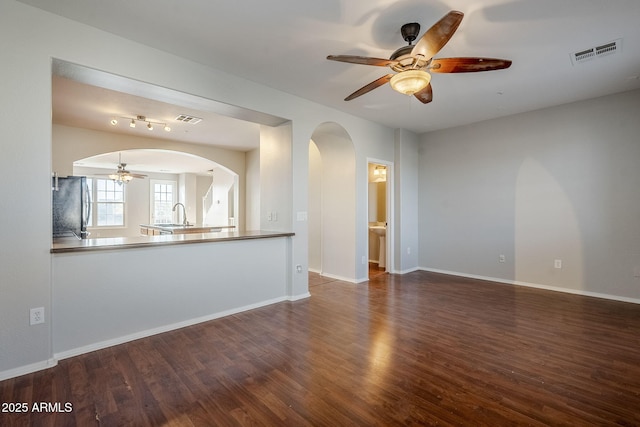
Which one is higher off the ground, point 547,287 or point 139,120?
point 139,120

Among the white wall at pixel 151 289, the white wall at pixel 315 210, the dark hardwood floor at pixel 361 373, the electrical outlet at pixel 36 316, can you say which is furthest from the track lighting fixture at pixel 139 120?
the dark hardwood floor at pixel 361 373

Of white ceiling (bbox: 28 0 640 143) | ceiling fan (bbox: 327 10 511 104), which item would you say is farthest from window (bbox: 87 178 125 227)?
ceiling fan (bbox: 327 10 511 104)

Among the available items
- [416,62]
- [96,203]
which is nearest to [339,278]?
[416,62]

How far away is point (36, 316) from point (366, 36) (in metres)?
3.54

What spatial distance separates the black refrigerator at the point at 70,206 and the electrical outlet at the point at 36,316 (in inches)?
61.5

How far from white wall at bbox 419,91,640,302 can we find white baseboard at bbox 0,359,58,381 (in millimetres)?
5695

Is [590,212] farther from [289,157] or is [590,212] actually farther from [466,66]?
[289,157]

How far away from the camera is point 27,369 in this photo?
88.0 inches

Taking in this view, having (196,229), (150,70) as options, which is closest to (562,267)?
(150,70)

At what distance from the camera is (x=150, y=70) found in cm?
284

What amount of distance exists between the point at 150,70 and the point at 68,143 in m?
3.72

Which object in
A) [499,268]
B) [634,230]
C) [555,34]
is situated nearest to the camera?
[555,34]

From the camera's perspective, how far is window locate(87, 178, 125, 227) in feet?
32.0

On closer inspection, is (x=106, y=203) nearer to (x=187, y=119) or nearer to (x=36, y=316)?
(x=187, y=119)
